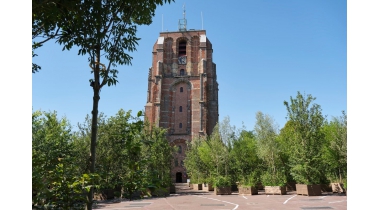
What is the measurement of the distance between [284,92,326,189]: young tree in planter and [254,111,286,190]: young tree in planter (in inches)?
65.7

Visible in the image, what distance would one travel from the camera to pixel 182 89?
51.1 meters

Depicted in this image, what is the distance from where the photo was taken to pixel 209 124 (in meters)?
50.4

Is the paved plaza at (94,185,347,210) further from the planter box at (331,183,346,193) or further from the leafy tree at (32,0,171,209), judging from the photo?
the leafy tree at (32,0,171,209)

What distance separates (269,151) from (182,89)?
2800cm

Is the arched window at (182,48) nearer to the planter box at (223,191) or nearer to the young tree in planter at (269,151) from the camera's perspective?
the young tree in planter at (269,151)

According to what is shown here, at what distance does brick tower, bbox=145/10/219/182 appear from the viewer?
48669mm

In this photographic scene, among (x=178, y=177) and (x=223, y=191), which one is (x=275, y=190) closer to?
(x=223, y=191)

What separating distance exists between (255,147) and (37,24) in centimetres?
2732

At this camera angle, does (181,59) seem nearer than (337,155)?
No

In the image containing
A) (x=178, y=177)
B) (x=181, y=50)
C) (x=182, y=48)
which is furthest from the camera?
(x=182, y=48)

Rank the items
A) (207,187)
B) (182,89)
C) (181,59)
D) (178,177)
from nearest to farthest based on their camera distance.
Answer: (207,187)
(178,177)
(182,89)
(181,59)

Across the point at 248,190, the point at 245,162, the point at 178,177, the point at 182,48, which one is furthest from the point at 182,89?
the point at 248,190
